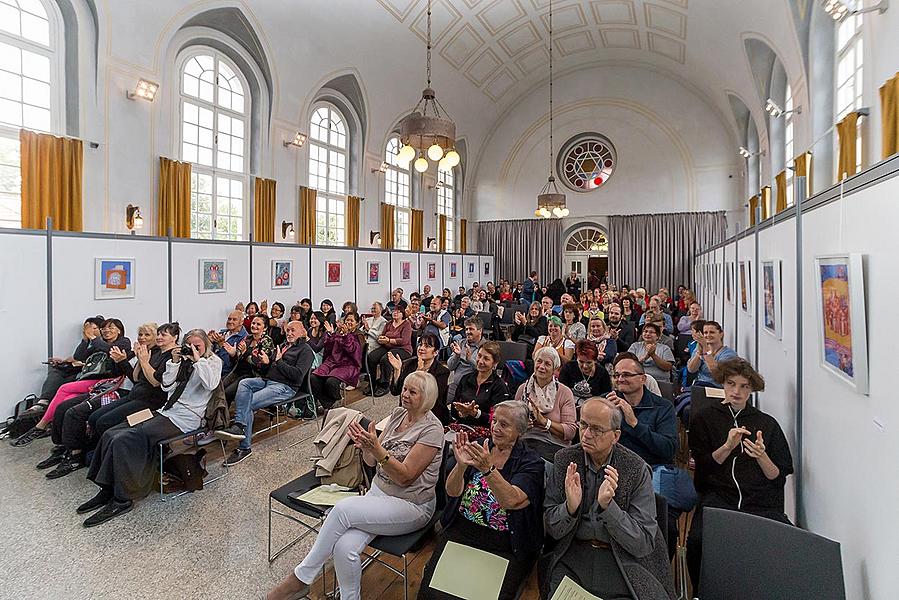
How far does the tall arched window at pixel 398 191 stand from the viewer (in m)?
13.7

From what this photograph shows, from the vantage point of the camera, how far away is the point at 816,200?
8.04ft

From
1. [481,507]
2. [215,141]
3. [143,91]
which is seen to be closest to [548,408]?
[481,507]

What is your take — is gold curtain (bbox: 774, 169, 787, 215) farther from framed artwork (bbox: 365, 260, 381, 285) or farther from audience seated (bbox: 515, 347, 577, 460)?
framed artwork (bbox: 365, 260, 381, 285)

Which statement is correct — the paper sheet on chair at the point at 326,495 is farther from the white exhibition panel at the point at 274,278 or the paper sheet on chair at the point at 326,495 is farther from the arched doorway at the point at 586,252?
the arched doorway at the point at 586,252

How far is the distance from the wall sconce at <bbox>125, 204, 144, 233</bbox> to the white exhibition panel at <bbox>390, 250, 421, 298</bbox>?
6102mm

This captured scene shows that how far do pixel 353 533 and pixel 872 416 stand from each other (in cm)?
234

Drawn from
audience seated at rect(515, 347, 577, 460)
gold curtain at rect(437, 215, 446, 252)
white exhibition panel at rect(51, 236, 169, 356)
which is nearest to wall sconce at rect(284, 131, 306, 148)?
white exhibition panel at rect(51, 236, 169, 356)

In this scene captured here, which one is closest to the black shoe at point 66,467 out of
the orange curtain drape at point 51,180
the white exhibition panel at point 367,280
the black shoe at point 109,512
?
the black shoe at point 109,512

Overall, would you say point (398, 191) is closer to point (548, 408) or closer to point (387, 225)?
point (387, 225)

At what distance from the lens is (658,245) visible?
615 inches

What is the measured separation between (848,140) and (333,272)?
911cm

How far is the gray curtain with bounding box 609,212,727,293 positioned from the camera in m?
15.0

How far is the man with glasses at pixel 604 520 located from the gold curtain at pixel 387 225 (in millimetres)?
11508

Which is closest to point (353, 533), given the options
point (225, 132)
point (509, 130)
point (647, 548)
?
point (647, 548)
